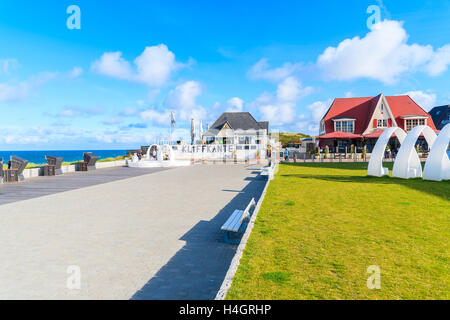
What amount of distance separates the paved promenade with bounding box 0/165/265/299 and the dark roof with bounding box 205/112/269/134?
46.7 metres

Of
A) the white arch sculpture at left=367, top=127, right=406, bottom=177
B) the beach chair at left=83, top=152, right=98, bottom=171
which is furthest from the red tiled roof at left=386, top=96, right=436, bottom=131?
the beach chair at left=83, top=152, right=98, bottom=171

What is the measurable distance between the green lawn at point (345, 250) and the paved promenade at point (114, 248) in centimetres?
79

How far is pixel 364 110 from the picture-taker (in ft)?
139

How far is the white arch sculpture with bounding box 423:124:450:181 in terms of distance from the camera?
13.8 m

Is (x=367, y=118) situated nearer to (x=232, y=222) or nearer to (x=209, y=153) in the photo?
(x=209, y=153)

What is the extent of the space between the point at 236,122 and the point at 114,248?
53.1 metres

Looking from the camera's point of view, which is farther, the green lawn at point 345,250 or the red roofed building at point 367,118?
the red roofed building at point 367,118

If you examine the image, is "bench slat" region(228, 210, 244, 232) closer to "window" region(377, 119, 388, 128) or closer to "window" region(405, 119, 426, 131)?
"window" region(377, 119, 388, 128)

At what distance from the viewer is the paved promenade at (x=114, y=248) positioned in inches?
161

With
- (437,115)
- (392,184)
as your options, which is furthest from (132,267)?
(437,115)

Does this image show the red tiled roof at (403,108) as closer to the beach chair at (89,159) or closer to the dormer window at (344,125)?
the dormer window at (344,125)

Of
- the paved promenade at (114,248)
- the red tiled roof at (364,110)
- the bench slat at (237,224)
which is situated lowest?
the paved promenade at (114,248)

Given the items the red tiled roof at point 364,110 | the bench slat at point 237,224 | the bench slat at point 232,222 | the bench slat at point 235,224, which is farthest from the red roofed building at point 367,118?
the bench slat at point 237,224

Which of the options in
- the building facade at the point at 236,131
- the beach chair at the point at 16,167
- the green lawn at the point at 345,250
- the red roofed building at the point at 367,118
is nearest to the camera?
the green lawn at the point at 345,250
